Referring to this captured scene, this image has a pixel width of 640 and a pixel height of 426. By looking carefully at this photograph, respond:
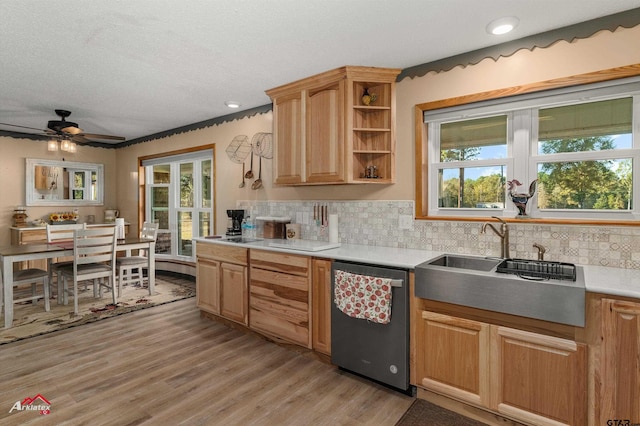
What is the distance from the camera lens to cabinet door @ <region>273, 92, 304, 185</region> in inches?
125

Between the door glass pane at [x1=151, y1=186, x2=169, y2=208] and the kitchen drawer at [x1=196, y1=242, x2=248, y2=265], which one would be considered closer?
the kitchen drawer at [x1=196, y1=242, x2=248, y2=265]

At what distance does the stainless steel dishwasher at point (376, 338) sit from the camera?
2168 mm

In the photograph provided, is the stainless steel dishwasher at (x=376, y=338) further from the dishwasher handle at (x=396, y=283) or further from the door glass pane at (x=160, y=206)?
the door glass pane at (x=160, y=206)

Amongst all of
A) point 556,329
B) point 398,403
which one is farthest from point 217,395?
point 556,329

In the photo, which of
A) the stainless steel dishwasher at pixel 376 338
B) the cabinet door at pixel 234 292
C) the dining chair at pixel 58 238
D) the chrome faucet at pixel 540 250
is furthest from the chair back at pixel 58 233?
the chrome faucet at pixel 540 250

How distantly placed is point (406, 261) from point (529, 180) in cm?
109

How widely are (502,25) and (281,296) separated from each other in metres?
2.48

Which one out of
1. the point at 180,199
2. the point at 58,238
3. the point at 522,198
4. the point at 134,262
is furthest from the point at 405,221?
the point at 58,238

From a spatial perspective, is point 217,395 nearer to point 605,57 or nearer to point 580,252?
point 580,252

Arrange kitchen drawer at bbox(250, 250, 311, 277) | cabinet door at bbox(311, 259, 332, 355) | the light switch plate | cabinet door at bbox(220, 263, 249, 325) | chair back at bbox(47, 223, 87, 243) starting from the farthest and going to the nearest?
chair back at bbox(47, 223, 87, 243)
cabinet door at bbox(220, 263, 249, 325)
the light switch plate
kitchen drawer at bbox(250, 250, 311, 277)
cabinet door at bbox(311, 259, 332, 355)

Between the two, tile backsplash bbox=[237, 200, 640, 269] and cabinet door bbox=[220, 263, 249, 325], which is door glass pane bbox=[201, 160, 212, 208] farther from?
cabinet door bbox=[220, 263, 249, 325]

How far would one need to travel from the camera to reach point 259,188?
404 cm

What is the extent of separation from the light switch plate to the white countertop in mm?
193

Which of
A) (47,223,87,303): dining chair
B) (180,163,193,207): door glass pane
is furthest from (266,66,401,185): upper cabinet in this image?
(47,223,87,303): dining chair
